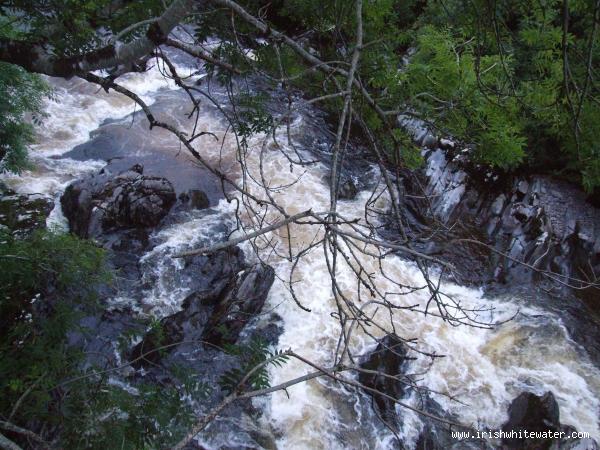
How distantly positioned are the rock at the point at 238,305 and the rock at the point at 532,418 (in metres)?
3.84

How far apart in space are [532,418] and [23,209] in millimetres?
9231

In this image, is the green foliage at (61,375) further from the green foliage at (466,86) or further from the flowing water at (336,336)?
the green foliage at (466,86)

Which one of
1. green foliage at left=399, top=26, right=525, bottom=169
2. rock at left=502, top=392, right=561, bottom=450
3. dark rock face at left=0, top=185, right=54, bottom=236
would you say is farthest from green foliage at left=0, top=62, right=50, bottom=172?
rock at left=502, top=392, right=561, bottom=450

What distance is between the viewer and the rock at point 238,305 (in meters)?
6.25

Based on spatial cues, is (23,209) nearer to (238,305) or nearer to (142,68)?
(238,305)

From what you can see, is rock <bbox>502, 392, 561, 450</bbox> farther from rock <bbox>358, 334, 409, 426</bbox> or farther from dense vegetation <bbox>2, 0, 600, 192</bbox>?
dense vegetation <bbox>2, 0, 600, 192</bbox>

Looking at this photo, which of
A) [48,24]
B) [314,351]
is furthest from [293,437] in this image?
[48,24]

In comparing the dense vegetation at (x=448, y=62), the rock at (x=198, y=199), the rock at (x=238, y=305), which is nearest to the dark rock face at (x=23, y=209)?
the dense vegetation at (x=448, y=62)

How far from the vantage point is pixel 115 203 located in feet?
26.8

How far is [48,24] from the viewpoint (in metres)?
2.59

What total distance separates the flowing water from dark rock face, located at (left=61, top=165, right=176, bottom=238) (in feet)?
1.31

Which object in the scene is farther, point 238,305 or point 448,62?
point 238,305

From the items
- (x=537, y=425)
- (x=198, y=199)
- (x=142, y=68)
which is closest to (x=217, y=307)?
(x=198, y=199)

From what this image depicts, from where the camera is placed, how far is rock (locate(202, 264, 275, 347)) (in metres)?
6.25
